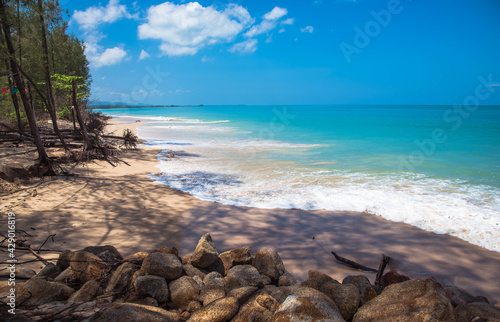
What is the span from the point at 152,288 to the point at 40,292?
93 centimetres

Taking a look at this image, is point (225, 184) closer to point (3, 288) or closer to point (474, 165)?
point (3, 288)

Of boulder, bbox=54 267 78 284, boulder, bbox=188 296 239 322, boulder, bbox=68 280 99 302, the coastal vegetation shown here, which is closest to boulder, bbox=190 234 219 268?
boulder, bbox=188 296 239 322

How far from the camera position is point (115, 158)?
449 inches

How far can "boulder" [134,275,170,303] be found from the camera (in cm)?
259

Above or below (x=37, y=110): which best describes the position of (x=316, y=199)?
below

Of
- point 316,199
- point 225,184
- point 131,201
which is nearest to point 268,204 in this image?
point 316,199

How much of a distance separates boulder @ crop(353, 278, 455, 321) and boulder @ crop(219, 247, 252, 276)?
1350 millimetres

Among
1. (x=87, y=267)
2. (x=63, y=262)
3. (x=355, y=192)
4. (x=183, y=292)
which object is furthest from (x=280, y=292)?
(x=355, y=192)

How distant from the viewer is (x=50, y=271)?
2.97 metres

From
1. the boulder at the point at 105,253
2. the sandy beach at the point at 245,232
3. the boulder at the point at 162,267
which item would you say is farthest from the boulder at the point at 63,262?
the boulder at the point at 162,267

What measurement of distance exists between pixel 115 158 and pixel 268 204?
774 cm

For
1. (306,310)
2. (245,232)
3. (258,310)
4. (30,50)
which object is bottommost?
(245,232)

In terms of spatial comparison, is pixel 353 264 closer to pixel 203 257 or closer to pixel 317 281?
pixel 317 281

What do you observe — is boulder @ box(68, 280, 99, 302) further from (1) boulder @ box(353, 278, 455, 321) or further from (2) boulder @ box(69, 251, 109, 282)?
(1) boulder @ box(353, 278, 455, 321)
